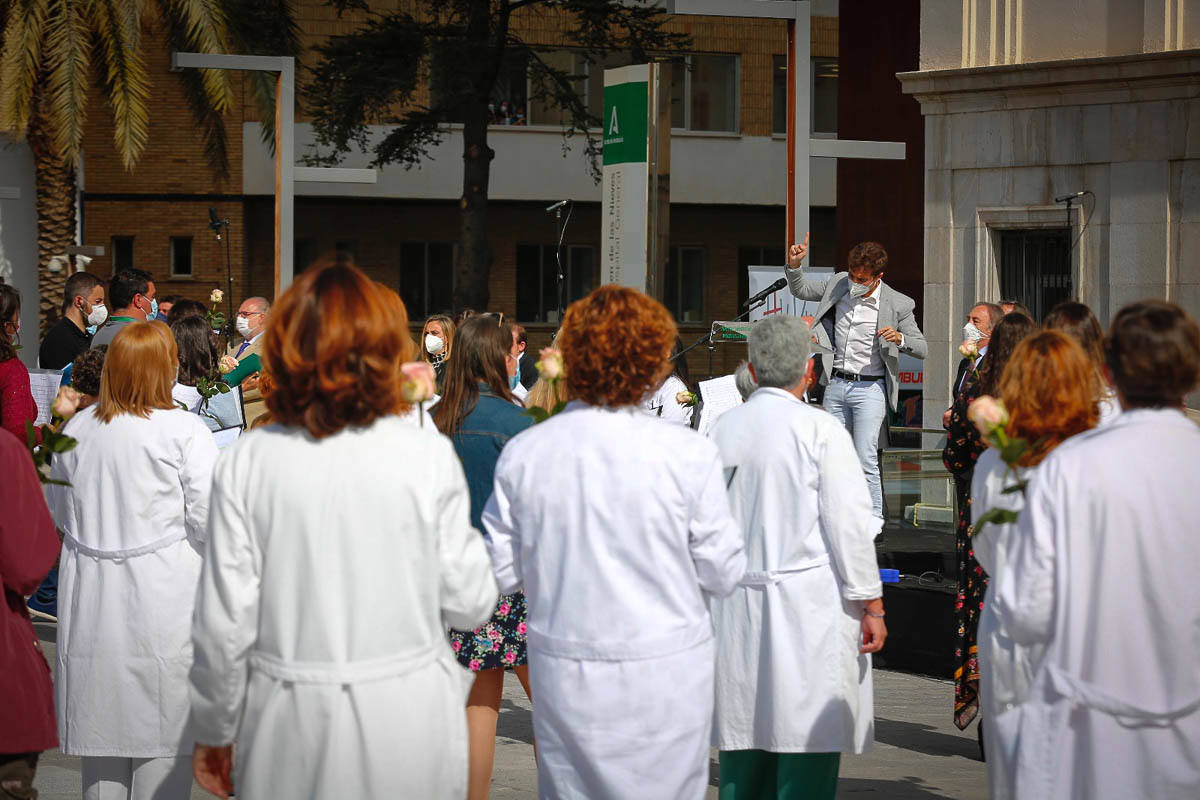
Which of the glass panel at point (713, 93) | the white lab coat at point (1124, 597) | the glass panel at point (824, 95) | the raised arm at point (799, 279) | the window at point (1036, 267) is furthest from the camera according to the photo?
the glass panel at point (824, 95)

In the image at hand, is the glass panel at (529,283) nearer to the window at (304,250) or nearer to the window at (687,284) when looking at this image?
the window at (687,284)

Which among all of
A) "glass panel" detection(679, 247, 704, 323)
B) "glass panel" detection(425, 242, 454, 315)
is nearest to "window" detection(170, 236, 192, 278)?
"glass panel" detection(425, 242, 454, 315)

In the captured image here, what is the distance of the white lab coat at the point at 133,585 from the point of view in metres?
5.43

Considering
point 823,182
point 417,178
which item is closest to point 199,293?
point 417,178

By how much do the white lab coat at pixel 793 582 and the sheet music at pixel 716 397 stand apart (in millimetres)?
4086

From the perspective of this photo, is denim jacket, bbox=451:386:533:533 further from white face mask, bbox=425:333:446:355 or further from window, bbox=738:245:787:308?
window, bbox=738:245:787:308

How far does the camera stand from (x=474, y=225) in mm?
35844

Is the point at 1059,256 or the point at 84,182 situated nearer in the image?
the point at 1059,256

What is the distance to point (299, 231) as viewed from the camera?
40.7 metres

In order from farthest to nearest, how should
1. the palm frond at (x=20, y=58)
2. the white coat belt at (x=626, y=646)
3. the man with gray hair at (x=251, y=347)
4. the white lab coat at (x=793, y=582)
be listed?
the palm frond at (x=20, y=58), the man with gray hair at (x=251, y=347), the white lab coat at (x=793, y=582), the white coat belt at (x=626, y=646)

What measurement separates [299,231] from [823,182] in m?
13.5

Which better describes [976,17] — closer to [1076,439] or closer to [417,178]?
[1076,439]

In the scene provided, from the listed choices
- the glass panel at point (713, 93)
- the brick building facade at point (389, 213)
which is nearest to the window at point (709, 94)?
the glass panel at point (713, 93)

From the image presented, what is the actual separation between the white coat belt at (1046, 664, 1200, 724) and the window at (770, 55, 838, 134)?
38.5m
